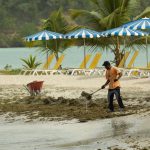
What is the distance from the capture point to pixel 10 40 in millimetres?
92812

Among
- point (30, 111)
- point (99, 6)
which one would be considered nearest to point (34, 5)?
point (99, 6)

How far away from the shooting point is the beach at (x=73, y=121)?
9.19 metres

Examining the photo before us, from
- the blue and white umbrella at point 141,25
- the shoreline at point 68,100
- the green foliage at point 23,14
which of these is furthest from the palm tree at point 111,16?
the green foliage at point 23,14

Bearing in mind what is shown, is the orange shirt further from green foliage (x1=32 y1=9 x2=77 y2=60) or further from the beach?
green foliage (x1=32 y1=9 x2=77 y2=60)

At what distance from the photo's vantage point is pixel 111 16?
27.9 metres

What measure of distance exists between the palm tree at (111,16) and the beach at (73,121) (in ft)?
30.4

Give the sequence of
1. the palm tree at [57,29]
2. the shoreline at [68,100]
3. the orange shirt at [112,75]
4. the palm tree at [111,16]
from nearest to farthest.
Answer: the orange shirt at [112,75], the shoreline at [68,100], the palm tree at [111,16], the palm tree at [57,29]

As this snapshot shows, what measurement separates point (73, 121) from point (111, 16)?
1652 cm

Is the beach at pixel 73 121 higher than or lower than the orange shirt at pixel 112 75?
lower

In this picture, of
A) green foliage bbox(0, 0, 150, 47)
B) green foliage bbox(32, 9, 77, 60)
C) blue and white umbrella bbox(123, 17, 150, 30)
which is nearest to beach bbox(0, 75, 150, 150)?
blue and white umbrella bbox(123, 17, 150, 30)

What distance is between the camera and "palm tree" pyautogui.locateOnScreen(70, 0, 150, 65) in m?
28.0

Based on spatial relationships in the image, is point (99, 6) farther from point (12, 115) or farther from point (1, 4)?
point (1, 4)

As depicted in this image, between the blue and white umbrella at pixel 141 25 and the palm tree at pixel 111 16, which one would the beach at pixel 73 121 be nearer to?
the blue and white umbrella at pixel 141 25

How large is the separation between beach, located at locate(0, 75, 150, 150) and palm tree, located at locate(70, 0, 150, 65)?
9251 mm
